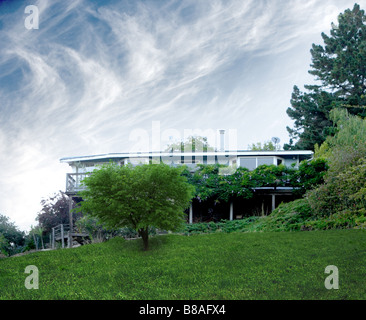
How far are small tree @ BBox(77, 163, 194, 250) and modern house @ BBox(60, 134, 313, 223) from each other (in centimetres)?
1032

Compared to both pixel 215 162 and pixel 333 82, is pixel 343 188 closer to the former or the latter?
pixel 215 162

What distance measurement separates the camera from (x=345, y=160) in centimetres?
1415

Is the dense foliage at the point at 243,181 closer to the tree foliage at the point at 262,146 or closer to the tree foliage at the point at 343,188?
the tree foliage at the point at 343,188

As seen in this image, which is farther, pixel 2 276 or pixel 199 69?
pixel 199 69

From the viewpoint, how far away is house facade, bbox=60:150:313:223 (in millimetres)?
21414

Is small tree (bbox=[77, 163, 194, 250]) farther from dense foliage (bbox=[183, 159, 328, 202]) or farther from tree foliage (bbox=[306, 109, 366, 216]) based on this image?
dense foliage (bbox=[183, 159, 328, 202])

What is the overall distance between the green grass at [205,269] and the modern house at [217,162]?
1002 centimetres

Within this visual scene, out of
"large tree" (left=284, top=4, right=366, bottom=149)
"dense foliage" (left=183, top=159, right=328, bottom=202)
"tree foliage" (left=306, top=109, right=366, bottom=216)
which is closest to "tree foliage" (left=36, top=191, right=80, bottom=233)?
"dense foliage" (left=183, top=159, right=328, bottom=202)

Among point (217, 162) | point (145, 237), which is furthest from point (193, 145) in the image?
point (145, 237)

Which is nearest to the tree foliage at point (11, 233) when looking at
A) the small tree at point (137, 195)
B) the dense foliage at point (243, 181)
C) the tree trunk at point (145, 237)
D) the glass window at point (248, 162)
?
the small tree at point (137, 195)

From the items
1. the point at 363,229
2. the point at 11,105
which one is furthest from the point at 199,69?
the point at 363,229

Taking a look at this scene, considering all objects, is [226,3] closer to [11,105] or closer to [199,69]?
[199,69]

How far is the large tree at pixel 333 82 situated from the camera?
91.4 ft
